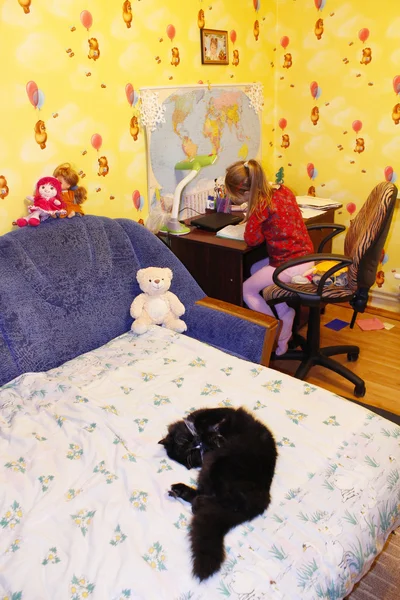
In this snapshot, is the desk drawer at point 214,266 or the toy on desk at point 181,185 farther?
the toy on desk at point 181,185

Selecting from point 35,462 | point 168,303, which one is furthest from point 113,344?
point 35,462

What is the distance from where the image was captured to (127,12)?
2.42 meters

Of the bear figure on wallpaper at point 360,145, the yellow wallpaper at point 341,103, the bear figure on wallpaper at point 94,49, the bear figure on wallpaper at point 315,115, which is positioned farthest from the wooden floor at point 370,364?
the bear figure on wallpaper at point 94,49

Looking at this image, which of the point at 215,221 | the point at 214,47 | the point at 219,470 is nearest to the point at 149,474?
the point at 219,470

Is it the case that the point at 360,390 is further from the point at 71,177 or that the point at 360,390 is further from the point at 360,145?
the point at 71,177

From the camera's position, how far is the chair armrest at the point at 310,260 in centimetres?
231

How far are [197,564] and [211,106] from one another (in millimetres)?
2594

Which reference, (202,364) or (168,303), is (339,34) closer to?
(168,303)

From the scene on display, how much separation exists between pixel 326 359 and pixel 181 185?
1.25m

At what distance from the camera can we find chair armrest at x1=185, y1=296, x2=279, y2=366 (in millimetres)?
2031

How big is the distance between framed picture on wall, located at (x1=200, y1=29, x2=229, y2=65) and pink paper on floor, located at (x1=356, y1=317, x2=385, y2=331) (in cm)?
188

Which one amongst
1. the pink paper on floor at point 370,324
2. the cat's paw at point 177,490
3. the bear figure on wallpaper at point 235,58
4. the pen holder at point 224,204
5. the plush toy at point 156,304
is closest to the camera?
the cat's paw at point 177,490

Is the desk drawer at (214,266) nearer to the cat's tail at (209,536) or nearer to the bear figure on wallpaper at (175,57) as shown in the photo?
the bear figure on wallpaper at (175,57)

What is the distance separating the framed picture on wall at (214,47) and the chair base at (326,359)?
1744mm
